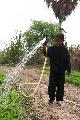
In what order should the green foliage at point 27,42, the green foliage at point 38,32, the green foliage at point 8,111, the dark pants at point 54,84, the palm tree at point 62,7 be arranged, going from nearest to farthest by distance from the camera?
the green foliage at point 8,111, the dark pants at point 54,84, the green foliage at point 27,42, the green foliage at point 38,32, the palm tree at point 62,7

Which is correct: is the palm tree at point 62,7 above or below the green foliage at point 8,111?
above

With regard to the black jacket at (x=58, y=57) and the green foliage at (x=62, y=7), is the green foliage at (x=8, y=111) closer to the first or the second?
the black jacket at (x=58, y=57)

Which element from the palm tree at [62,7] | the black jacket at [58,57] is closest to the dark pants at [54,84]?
the black jacket at [58,57]

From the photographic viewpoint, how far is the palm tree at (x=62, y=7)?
42875 millimetres

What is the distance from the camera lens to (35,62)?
28.8 m

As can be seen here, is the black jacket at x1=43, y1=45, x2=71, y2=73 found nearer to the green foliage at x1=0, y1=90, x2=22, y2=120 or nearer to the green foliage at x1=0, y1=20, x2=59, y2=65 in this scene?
the green foliage at x1=0, y1=90, x2=22, y2=120

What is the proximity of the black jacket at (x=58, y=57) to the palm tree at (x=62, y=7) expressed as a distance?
32061 mm

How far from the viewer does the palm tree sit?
141 ft

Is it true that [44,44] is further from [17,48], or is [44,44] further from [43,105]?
[17,48]

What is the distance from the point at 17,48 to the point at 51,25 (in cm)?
843

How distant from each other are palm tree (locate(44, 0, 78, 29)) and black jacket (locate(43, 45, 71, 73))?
32.1 meters

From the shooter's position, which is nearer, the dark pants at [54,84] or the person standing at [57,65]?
the person standing at [57,65]

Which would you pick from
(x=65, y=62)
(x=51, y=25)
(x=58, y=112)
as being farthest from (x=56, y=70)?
(x=51, y=25)

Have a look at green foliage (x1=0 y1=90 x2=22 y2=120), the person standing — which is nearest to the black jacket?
the person standing
